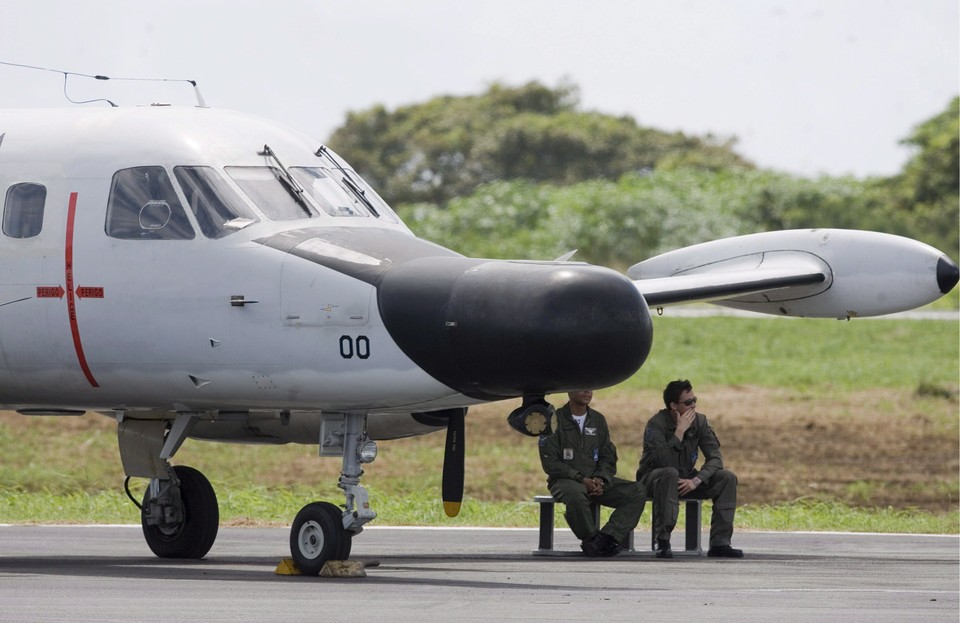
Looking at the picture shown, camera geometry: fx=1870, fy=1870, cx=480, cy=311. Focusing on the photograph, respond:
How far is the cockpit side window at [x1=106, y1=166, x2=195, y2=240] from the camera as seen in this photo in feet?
44.3

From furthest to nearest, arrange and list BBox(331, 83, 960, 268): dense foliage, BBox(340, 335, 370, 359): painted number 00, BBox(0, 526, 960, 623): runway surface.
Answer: BBox(331, 83, 960, 268): dense foliage, BBox(340, 335, 370, 359): painted number 00, BBox(0, 526, 960, 623): runway surface

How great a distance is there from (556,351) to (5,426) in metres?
22.1

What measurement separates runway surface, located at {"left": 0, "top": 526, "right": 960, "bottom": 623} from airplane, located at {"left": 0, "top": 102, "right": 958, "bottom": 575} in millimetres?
983

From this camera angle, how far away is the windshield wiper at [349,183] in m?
14.1

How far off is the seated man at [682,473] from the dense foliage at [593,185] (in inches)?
1503

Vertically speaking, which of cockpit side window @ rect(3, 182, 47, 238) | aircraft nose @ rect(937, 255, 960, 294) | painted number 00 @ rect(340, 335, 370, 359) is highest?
aircraft nose @ rect(937, 255, 960, 294)

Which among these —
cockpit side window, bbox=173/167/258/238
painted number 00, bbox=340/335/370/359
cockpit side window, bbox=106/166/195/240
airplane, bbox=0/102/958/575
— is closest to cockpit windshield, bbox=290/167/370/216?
airplane, bbox=0/102/958/575

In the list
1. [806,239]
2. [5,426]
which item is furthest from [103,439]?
[806,239]

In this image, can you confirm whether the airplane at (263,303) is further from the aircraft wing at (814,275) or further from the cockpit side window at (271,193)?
the aircraft wing at (814,275)

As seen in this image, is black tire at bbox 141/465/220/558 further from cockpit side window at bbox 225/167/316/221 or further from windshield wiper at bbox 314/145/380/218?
cockpit side window at bbox 225/167/316/221

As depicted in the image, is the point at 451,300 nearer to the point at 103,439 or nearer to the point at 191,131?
the point at 191,131

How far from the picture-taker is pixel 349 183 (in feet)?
46.4

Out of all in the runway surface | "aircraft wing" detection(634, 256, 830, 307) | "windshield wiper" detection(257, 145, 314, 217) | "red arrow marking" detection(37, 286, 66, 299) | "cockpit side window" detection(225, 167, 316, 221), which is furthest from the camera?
"aircraft wing" detection(634, 256, 830, 307)

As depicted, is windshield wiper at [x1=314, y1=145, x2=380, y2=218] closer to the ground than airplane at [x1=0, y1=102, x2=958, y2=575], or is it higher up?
higher up
